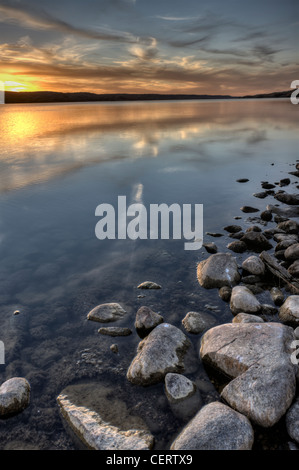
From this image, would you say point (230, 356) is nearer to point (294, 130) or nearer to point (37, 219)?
point (37, 219)

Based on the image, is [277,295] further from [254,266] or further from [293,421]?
[293,421]

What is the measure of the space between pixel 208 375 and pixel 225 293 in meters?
2.41

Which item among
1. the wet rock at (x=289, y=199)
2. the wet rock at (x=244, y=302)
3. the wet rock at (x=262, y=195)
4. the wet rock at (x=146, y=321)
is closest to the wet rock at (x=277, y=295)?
the wet rock at (x=244, y=302)

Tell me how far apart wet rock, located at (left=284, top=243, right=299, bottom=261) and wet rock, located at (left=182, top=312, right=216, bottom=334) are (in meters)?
3.49

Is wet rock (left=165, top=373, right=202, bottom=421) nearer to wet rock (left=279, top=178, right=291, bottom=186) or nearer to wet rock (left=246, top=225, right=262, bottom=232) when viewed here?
wet rock (left=246, top=225, right=262, bottom=232)

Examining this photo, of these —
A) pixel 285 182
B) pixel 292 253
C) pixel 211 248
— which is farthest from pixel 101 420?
pixel 285 182

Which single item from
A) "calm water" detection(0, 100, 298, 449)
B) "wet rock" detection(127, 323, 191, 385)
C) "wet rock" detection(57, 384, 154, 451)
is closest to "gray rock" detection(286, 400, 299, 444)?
"calm water" detection(0, 100, 298, 449)

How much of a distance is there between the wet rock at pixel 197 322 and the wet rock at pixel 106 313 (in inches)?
57.6

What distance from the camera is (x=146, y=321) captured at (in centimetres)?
667

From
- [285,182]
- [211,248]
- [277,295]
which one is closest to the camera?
[277,295]

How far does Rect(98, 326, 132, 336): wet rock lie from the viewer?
6629 mm

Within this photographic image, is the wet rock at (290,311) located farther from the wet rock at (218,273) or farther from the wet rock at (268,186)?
the wet rock at (268,186)

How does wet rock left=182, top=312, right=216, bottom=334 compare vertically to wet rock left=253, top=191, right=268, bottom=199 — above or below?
below

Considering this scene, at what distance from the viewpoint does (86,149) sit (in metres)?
30.7
